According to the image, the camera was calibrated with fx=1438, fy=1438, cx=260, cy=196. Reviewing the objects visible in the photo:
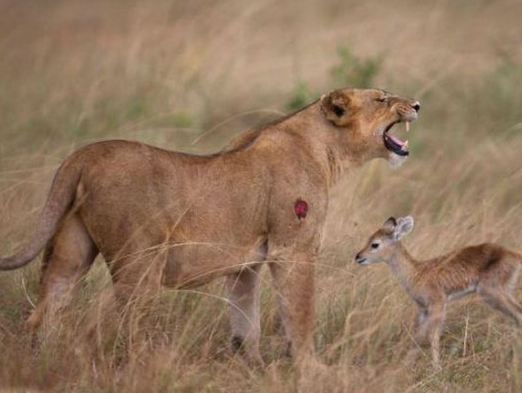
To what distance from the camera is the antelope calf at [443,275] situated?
7855mm

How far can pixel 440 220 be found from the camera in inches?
382

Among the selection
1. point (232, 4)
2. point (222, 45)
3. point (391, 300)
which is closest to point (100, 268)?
point (391, 300)

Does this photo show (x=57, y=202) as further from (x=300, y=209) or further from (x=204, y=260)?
(x=300, y=209)

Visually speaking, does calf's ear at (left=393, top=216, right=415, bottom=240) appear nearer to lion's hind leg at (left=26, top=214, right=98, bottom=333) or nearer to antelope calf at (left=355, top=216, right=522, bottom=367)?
antelope calf at (left=355, top=216, right=522, bottom=367)

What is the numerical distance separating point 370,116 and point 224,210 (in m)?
1.10

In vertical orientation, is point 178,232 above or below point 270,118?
above

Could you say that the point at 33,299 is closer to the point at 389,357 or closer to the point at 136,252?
the point at 136,252

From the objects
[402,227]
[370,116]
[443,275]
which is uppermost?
[370,116]

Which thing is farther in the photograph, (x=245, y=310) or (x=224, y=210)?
(x=245, y=310)

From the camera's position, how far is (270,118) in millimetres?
13305

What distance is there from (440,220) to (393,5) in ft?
30.0

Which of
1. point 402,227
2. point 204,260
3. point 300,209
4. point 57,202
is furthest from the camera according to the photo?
point 402,227

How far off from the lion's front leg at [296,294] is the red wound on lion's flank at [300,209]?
19 cm

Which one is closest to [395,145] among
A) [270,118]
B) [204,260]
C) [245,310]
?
[245,310]
